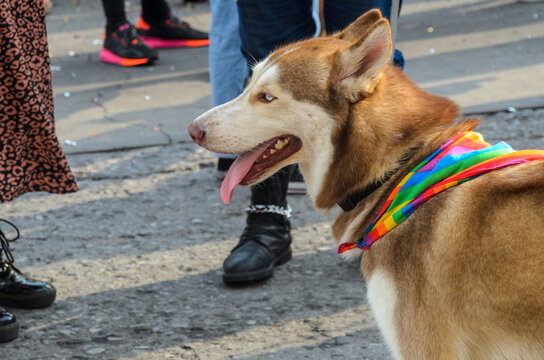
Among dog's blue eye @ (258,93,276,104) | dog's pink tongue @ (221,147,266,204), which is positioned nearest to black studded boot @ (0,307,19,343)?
dog's pink tongue @ (221,147,266,204)

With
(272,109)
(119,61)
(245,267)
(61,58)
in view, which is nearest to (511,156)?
(272,109)

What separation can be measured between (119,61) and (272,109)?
15.5 feet

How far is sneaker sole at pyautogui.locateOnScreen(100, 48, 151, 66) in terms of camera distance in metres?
6.75

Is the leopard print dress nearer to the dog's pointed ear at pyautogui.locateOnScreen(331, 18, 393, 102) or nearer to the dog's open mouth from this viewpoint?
the dog's open mouth

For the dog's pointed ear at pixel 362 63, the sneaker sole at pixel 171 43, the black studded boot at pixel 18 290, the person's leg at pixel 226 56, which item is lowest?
the sneaker sole at pixel 171 43

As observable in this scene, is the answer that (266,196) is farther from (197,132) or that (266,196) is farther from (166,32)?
(166,32)

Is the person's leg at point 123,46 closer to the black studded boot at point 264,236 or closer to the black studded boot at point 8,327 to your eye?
the black studded boot at point 264,236

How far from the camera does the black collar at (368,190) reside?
88.9 inches

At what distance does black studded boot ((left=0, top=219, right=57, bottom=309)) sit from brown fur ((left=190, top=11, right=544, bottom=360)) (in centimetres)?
119

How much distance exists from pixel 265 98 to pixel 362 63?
36 centimetres

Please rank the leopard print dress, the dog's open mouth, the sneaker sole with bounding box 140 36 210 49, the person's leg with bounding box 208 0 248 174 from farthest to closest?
the sneaker sole with bounding box 140 36 210 49, the person's leg with bounding box 208 0 248 174, the leopard print dress, the dog's open mouth

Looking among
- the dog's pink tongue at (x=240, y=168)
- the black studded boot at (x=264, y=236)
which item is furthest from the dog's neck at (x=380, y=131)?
the black studded boot at (x=264, y=236)

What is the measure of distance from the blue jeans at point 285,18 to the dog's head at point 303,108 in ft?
1.88

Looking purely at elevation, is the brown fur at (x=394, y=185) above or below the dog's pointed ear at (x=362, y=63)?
below
